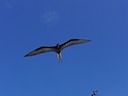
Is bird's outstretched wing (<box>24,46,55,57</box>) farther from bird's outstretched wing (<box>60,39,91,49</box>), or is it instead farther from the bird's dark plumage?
bird's outstretched wing (<box>60,39,91,49</box>)

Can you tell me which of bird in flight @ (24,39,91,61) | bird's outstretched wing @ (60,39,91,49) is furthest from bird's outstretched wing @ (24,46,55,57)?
bird's outstretched wing @ (60,39,91,49)

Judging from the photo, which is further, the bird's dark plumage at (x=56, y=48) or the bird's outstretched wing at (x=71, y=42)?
the bird's dark plumage at (x=56, y=48)

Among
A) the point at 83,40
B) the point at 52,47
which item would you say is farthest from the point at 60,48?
the point at 83,40

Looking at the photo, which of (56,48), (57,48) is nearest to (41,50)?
(56,48)

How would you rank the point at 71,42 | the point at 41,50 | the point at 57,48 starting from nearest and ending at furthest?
the point at 71,42
the point at 57,48
the point at 41,50

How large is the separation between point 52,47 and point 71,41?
1955mm

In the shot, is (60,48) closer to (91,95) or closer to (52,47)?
(52,47)

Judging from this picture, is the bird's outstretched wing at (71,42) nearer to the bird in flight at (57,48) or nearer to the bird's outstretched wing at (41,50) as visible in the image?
the bird in flight at (57,48)

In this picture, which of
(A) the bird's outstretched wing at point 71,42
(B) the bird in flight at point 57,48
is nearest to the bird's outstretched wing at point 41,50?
(B) the bird in flight at point 57,48

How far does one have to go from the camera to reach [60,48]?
23.3 meters

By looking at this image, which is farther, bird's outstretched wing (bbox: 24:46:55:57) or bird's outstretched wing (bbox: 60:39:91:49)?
bird's outstretched wing (bbox: 24:46:55:57)

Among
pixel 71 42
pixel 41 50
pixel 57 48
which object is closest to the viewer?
pixel 71 42

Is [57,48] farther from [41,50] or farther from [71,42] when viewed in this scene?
[41,50]

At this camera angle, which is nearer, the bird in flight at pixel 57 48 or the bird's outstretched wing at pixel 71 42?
the bird's outstretched wing at pixel 71 42
